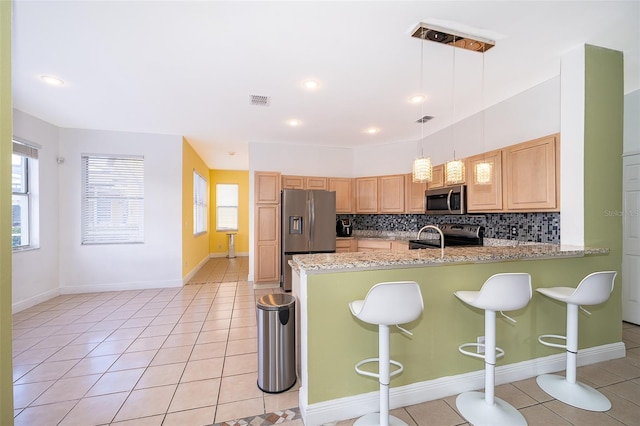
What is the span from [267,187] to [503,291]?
3.92 m

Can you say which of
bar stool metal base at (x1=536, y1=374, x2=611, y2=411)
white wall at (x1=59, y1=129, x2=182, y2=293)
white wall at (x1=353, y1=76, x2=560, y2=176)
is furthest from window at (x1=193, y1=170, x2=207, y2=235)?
bar stool metal base at (x1=536, y1=374, x2=611, y2=411)

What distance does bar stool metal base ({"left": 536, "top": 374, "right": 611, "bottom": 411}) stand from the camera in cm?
185

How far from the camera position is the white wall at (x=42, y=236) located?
12.0 ft

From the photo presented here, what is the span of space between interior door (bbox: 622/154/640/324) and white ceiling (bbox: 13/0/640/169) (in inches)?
37.3

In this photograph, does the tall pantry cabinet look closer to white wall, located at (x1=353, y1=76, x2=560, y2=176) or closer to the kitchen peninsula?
white wall, located at (x1=353, y1=76, x2=560, y2=176)

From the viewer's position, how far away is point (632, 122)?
10.2ft

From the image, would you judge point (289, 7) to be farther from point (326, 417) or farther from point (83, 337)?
point (83, 337)

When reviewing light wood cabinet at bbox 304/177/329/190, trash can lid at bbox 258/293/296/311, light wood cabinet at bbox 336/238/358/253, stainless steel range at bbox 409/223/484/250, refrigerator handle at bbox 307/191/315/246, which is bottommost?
trash can lid at bbox 258/293/296/311

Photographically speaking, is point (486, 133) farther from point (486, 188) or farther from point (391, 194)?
point (391, 194)

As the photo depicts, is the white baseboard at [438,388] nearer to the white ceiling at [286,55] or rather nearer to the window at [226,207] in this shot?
the white ceiling at [286,55]

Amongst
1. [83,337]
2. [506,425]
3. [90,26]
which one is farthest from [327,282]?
[83,337]

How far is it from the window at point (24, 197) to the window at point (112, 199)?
1.97 feet

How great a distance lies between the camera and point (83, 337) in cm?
294

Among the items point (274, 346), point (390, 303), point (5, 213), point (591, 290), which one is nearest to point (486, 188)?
point (591, 290)
